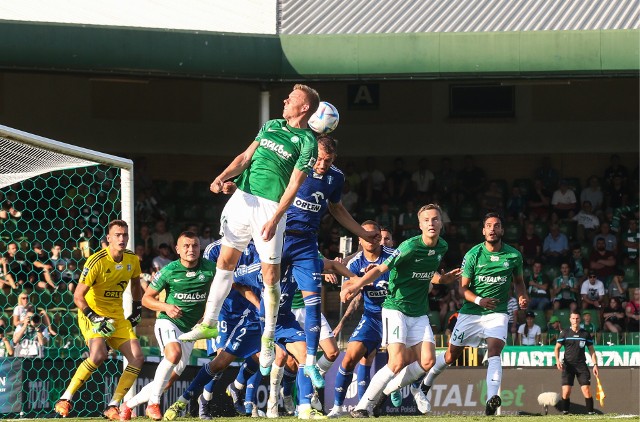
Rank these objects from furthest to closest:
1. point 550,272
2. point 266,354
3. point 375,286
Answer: point 550,272
point 375,286
point 266,354

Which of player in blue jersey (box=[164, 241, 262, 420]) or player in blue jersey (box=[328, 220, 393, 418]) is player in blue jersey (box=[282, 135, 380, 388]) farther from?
player in blue jersey (box=[328, 220, 393, 418])

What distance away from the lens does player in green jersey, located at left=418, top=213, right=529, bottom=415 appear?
512 inches

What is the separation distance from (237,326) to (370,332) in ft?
5.34

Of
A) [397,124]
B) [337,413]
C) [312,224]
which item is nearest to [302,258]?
[312,224]

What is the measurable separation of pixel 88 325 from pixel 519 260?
14.7ft

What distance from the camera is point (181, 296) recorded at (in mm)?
12789

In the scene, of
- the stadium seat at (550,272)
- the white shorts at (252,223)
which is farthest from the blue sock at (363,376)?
the stadium seat at (550,272)

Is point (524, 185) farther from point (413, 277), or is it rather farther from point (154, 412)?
point (154, 412)

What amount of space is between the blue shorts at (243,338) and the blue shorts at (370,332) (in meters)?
1.30

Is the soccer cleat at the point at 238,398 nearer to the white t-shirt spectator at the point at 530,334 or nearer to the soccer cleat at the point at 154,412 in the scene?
the soccer cleat at the point at 154,412

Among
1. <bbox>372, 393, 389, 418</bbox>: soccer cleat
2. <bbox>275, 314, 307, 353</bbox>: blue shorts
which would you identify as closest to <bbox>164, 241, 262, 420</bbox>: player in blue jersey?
<bbox>275, 314, 307, 353</bbox>: blue shorts

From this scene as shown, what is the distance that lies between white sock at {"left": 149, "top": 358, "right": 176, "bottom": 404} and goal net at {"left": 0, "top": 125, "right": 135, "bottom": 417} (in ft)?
6.56

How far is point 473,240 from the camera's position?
942 inches

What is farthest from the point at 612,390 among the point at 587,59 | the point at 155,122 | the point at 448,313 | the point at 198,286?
the point at 155,122
